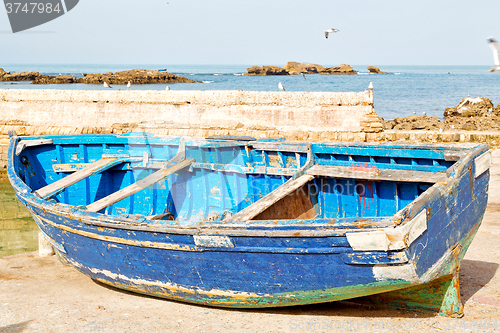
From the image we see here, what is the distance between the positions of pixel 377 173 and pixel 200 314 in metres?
2.75

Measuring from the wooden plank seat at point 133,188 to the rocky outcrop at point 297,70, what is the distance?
3386 inches

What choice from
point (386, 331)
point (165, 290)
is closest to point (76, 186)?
point (165, 290)

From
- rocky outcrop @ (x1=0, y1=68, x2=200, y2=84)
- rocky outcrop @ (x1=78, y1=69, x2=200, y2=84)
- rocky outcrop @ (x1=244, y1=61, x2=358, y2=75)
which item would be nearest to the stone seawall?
rocky outcrop @ (x1=0, y1=68, x2=200, y2=84)

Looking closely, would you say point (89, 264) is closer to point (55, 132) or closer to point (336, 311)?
point (336, 311)

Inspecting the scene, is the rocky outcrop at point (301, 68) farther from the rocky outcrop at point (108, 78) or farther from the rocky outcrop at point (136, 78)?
the rocky outcrop at point (108, 78)

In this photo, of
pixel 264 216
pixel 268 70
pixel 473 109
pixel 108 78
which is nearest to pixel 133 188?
pixel 264 216

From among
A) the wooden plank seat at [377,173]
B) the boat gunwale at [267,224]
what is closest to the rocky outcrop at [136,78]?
the wooden plank seat at [377,173]

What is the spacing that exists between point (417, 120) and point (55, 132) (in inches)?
574

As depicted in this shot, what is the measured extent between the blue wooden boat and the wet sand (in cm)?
22

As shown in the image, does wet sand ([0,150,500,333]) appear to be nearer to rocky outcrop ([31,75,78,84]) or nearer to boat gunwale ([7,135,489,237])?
boat gunwale ([7,135,489,237])

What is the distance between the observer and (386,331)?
3.96m

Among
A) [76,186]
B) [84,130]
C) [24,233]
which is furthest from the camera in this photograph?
[84,130]

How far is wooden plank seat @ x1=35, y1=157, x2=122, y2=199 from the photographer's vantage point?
591cm

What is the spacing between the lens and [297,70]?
96.5m
